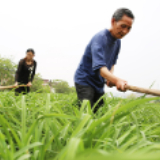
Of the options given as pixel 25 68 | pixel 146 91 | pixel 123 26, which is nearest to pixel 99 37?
pixel 123 26

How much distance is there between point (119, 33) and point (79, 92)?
1041 mm

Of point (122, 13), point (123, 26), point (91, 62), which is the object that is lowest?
point (91, 62)

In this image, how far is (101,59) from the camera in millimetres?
1881

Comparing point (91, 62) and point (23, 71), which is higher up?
point (91, 62)

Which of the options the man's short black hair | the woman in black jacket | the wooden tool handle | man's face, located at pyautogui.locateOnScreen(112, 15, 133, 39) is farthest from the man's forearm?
the woman in black jacket

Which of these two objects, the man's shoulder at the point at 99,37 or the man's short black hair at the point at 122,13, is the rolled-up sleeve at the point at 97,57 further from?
the man's short black hair at the point at 122,13

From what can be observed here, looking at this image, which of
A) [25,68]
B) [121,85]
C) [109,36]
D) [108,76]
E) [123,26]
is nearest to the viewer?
[121,85]

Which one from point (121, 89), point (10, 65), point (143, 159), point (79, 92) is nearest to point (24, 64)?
point (79, 92)

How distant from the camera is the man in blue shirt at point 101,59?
1.87 metres

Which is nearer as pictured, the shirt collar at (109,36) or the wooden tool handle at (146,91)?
the wooden tool handle at (146,91)

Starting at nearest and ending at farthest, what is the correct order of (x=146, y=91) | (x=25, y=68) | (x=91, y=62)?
1. (x=146, y=91)
2. (x=91, y=62)
3. (x=25, y=68)

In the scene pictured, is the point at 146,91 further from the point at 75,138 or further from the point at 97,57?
the point at 97,57

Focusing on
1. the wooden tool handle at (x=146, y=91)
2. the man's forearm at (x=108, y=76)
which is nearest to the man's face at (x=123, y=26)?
the man's forearm at (x=108, y=76)

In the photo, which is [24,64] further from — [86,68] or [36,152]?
[36,152]
